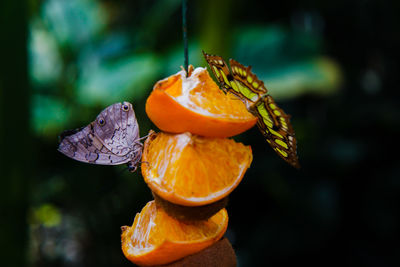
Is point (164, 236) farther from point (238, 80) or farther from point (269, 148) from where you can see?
point (269, 148)

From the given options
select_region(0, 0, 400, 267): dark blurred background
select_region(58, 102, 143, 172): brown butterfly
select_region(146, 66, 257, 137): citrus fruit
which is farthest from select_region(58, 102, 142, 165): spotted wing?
select_region(0, 0, 400, 267): dark blurred background

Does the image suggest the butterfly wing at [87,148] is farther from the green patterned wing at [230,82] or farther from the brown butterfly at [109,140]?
the green patterned wing at [230,82]

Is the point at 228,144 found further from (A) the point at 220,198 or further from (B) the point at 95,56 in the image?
(B) the point at 95,56

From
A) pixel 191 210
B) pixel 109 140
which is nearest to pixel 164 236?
pixel 191 210

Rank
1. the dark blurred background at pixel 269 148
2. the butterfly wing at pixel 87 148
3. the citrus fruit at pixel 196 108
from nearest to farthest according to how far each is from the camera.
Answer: the citrus fruit at pixel 196 108 < the butterfly wing at pixel 87 148 < the dark blurred background at pixel 269 148

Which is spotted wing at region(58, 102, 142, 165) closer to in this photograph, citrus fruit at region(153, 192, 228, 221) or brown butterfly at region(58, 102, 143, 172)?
brown butterfly at region(58, 102, 143, 172)

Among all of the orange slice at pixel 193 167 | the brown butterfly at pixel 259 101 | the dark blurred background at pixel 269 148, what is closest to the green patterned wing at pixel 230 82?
the brown butterfly at pixel 259 101
